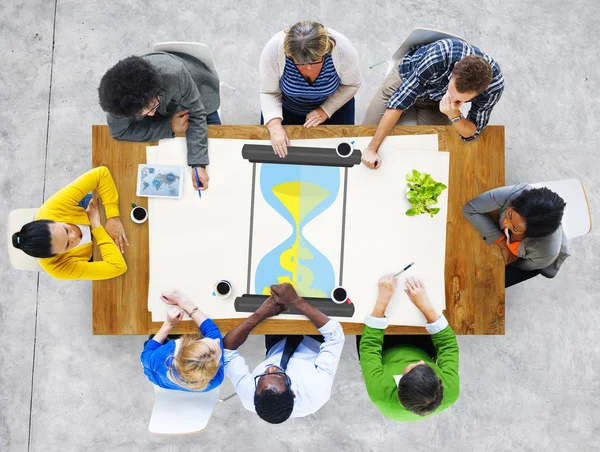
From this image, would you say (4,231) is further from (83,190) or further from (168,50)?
(168,50)

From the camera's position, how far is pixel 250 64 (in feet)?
9.93

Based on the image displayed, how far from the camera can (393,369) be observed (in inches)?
84.4

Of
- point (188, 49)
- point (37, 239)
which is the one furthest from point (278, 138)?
point (37, 239)

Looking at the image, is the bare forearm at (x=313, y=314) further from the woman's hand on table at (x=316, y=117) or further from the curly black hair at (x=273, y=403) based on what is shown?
the woman's hand on table at (x=316, y=117)

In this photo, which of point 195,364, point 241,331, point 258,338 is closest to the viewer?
point 195,364

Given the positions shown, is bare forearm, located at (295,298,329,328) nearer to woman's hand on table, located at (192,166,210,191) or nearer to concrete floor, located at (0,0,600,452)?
woman's hand on table, located at (192,166,210,191)

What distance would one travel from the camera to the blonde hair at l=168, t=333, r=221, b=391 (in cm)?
201

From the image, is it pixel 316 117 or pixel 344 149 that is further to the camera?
pixel 316 117

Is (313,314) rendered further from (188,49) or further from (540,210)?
(188,49)

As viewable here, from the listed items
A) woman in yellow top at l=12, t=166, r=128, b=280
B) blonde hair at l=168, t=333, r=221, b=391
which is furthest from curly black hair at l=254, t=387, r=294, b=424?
woman in yellow top at l=12, t=166, r=128, b=280

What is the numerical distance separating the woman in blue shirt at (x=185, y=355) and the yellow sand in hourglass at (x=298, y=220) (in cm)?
33

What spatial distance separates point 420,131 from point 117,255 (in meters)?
1.51

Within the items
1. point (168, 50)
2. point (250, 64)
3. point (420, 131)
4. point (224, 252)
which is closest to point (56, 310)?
point (224, 252)

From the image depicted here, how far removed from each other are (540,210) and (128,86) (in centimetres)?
173
